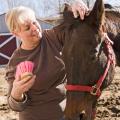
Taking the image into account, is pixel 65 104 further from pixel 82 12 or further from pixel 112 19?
pixel 112 19

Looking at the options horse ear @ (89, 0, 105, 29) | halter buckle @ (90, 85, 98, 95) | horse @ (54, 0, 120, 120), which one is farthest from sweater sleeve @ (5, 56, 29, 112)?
horse ear @ (89, 0, 105, 29)

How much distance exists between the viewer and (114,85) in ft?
26.0

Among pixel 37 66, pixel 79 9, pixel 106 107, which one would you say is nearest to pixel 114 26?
pixel 79 9

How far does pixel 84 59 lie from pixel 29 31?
22.2 inches

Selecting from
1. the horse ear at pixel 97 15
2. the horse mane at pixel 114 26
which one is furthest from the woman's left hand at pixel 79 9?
the horse mane at pixel 114 26

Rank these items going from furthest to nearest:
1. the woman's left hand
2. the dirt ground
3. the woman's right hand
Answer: the dirt ground
the woman's left hand
the woman's right hand

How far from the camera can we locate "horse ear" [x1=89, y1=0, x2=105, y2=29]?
3.00m

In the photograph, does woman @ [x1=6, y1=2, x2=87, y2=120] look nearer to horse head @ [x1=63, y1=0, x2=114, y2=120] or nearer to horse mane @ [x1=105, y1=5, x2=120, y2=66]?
horse head @ [x1=63, y1=0, x2=114, y2=120]

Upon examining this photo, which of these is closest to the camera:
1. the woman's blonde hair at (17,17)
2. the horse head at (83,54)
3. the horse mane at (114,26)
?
the woman's blonde hair at (17,17)

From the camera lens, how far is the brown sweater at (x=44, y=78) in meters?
2.76

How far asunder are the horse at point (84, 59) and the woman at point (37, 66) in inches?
3.7

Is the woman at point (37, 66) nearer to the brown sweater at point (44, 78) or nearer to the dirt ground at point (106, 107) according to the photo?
the brown sweater at point (44, 78)

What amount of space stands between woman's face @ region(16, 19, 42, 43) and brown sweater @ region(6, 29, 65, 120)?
4.5 inches

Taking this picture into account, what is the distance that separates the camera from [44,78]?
9.05 ft
